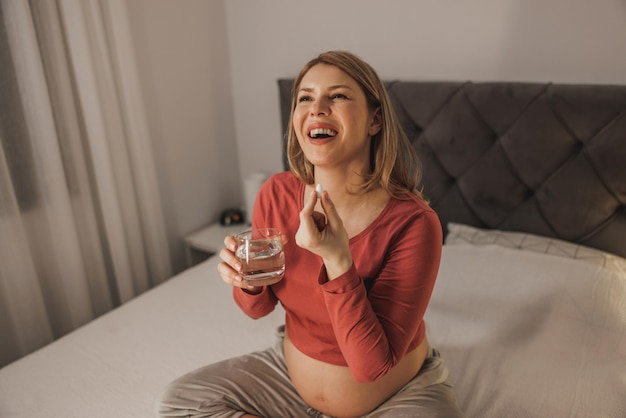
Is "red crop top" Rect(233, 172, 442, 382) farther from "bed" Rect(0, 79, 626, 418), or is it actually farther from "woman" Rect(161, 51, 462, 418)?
"bed" Rect(0, 79, 626, 418)

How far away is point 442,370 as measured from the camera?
1.22 metres

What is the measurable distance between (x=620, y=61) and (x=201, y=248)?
2.07m

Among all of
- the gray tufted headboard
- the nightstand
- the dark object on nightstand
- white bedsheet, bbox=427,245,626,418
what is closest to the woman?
white bedsheet, bbox=427,245,626,418

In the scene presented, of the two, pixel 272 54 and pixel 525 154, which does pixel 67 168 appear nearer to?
pixel 272 54

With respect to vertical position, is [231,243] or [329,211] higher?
[329,211]

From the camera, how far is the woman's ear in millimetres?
1131

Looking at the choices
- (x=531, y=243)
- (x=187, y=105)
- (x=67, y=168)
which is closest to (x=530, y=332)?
(x=531, y=243)

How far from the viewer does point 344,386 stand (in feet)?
3.68

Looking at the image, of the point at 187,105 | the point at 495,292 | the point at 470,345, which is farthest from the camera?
the point at 187,105

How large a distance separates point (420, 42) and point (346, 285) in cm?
154

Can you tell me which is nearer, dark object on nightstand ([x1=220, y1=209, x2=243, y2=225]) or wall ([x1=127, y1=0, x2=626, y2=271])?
wall ([x1=127, y1=0, x2=626, y2=271])

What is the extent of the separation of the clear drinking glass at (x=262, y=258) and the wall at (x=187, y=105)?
156cm

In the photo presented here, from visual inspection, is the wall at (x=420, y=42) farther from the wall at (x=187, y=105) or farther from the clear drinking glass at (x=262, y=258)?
the clear drinking glass at (x=262, y=258)

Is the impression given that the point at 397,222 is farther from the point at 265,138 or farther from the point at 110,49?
the point at 265,138
